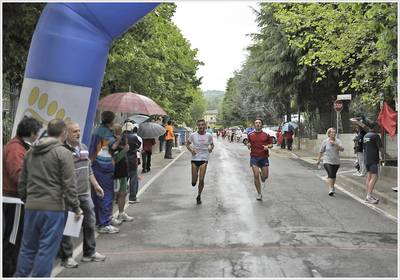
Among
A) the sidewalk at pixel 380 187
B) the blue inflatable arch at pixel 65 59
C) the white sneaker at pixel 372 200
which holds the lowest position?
the white sneaker at pixel 372 200

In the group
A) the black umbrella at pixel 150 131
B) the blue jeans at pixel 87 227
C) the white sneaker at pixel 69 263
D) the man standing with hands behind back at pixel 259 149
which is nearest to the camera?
the white sneaker at pixel 69 263

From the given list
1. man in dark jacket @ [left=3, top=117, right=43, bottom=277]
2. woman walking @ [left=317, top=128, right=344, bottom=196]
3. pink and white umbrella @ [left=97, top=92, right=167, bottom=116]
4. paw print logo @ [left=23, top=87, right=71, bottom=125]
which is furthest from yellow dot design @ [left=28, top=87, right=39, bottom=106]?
woman walking @ [left=317, top=128, right=344, bottom=196]

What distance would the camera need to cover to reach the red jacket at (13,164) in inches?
201

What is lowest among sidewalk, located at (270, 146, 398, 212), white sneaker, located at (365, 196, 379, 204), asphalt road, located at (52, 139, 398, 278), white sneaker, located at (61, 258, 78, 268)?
white sneaker, located at (61, 258, 78, 268)

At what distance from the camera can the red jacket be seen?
5.11 m

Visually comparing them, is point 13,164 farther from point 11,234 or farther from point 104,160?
point 104,160

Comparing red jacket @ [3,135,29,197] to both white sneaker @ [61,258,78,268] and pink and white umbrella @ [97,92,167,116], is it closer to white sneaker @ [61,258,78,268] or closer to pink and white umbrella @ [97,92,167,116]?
white sneaker @ [61,258,78,268]

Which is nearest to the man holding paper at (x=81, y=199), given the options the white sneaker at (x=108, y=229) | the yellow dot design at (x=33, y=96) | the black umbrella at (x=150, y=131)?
the yellow dot design at (x=33, y=96)

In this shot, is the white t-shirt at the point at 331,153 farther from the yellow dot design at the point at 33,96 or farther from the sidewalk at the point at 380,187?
the yellow dot design at the point at 33,96

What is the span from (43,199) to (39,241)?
0.43 meters

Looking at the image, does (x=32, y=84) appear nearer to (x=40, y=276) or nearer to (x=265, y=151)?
(x=40, y=276)

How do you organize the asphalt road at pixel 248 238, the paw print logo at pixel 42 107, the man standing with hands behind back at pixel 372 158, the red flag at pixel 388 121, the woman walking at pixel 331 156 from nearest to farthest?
the asphalt road at pixel 248 238, the paw print logo at pixel 42 107, the man standing with hands behind back at pixel 372 158, the woman walking at pixel 331 156, the red flag at pixel 388 121

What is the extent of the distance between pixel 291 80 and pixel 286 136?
4412 millimetres

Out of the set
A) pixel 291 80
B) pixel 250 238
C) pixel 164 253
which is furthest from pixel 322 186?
pixel 291 80
